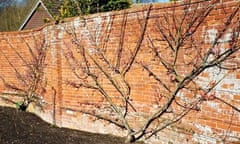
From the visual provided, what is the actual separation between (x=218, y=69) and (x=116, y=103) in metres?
2.44

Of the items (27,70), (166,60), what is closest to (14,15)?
(27,70)

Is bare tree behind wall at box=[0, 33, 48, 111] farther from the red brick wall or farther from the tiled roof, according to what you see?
the tiled roof

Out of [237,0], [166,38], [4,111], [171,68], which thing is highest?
[237,0]

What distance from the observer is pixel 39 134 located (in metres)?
7.61

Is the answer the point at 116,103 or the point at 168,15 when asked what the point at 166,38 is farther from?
the point at 116,103

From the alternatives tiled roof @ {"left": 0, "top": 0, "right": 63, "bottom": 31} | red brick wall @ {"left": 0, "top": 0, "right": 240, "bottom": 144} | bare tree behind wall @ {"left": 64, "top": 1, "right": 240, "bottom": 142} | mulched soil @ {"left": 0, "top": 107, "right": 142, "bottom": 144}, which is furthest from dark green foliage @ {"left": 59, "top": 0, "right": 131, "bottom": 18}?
tiled roof @ {"left": 0, "top": 0, "right": 63, "bottom": 31}

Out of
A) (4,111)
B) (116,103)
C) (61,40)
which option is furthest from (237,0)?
(4,111)

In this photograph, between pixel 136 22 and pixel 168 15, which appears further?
pixel 136 22

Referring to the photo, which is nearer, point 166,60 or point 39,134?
point 166,60

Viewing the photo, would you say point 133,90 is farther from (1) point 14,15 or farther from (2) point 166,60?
(1) point 14,15

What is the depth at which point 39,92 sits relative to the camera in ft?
32.9

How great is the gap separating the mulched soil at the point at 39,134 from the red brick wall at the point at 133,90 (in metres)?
0.27

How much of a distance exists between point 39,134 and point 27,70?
11.3 ft

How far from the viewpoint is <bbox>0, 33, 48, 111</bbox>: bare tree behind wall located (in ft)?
32.4
